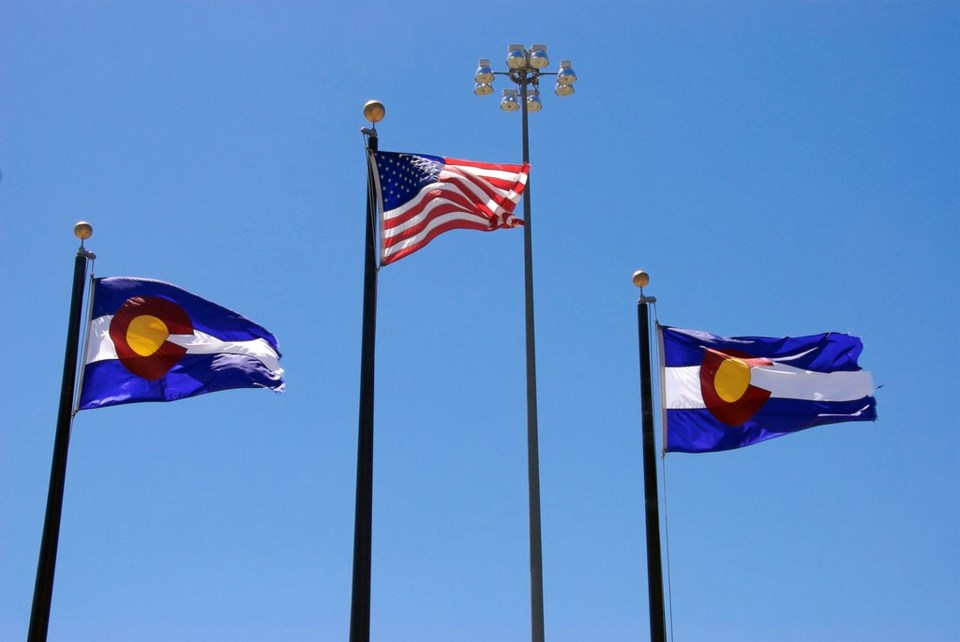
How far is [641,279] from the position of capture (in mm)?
17000

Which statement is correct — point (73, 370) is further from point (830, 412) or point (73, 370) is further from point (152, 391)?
point (830, 412)

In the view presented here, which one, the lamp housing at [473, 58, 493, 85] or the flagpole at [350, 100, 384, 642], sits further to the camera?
the lamp housing at [473, 58, 493, 85]

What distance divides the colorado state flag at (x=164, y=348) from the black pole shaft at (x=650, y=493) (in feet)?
16.0

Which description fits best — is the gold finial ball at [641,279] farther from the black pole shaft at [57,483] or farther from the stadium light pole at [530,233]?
the black pole shaft at [57,483]

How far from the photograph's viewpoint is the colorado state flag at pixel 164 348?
16359mm

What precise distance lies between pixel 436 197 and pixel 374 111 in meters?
1.52

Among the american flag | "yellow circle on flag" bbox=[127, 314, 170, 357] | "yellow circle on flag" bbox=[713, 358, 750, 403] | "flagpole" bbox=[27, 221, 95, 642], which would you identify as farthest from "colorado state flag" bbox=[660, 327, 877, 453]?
"flagpole" bbox=[27, 221, 95, 642]

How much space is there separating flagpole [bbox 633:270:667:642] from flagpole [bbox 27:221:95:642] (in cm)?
691

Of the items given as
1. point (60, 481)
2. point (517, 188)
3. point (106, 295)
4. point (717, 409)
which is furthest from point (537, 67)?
point (60, 481)

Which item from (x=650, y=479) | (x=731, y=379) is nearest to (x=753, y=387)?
(x=731, y=379)

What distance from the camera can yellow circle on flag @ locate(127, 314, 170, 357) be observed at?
16531mm

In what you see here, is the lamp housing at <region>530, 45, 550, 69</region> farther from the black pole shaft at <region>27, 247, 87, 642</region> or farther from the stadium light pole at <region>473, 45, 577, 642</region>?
the black pole shaft at <region>27, 247, 87, 642</region>

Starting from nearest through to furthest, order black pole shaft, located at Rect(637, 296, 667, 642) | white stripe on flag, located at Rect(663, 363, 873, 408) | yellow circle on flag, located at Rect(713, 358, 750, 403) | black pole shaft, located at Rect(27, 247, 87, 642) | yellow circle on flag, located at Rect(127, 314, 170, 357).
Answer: black pole shaft, located at Rect(27, 247, 87, 642)
black pole shaft, located at Rect(637, 296, 667, 642)
yellow circle on flag, located at Rect(127, 314, 170, 357)
yellow circle on flag, located at Rect(713, 358, 750, 403)
white stripe on flag, located at Rect(663, 363, 873, 408)

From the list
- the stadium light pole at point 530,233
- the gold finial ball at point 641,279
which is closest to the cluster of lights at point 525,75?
the stadium light pole at point 530,233
